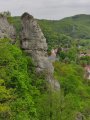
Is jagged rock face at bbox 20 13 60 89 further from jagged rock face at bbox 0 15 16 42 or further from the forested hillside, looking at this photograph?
jagged rock face at bbox 0 15 16 42

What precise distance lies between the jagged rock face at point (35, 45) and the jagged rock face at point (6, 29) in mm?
1324

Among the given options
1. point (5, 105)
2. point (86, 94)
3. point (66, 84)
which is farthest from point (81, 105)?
point (5, 105)

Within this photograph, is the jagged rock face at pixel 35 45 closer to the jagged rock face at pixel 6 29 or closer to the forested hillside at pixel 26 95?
the forested hillside at pixel 26 95

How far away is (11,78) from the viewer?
48.2 m

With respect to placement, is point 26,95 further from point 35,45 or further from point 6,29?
point 6,29

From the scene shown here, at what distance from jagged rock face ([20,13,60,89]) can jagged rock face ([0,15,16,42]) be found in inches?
52.1

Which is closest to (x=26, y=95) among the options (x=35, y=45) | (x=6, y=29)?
(x=35, y=45)

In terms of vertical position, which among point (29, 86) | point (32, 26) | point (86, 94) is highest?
point (32, 26)

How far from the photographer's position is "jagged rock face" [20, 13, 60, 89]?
59.1m

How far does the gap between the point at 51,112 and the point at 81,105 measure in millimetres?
12273

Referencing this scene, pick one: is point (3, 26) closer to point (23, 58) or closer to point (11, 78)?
point (23, 58)

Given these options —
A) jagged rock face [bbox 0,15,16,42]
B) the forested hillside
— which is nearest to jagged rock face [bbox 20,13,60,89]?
the forested hillside

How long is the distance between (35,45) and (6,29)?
474 cm

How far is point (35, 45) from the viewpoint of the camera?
196ft
